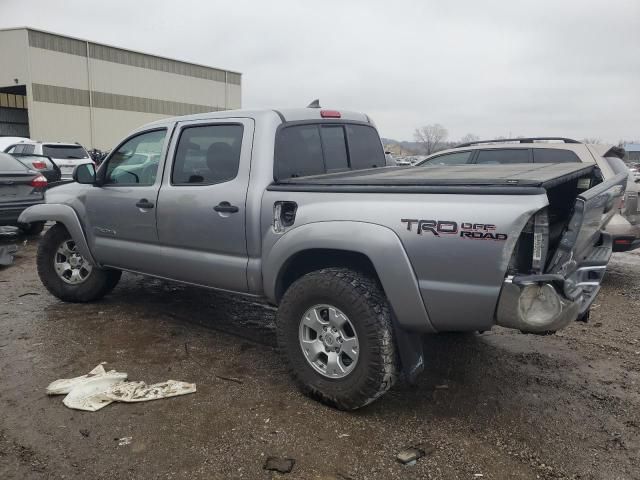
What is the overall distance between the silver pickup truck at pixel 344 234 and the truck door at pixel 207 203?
1 cm

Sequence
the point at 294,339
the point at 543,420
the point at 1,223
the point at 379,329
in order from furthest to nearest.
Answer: the point at 1,223, the point at 294,339, the point at 543,420, the point at 379,329

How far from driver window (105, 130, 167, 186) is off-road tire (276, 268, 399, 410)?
6.35ft

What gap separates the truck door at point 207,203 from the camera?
3.80 meters

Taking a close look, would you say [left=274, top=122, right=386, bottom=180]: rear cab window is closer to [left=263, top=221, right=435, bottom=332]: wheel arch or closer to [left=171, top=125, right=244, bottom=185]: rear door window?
[left=171, top=125, right=244, bottom=185]: rear door window

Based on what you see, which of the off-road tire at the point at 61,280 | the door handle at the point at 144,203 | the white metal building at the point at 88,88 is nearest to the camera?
the door handle at the point at 144,203

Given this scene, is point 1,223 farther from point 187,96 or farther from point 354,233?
point 187,96

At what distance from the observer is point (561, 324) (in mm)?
2723

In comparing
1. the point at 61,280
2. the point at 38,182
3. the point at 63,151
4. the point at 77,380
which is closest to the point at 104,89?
the point at 63,151

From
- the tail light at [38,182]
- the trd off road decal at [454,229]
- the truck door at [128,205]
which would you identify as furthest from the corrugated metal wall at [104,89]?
the trd off road decal at [454,229]

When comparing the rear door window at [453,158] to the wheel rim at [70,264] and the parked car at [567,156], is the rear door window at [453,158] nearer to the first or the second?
the parked car at [567,156]

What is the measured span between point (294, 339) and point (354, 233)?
857 millimetres

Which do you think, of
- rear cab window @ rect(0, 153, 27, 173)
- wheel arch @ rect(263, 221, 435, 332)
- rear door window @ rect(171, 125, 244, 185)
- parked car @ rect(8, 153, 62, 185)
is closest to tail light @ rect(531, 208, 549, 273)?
wheel arch @ rect(263, 221, 435, 332)

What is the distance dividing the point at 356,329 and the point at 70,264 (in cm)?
372

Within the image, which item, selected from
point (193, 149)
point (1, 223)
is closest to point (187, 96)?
point (1, 223)
